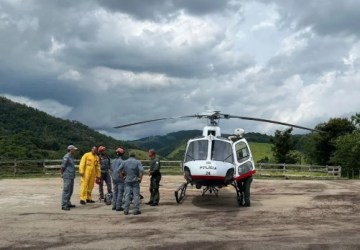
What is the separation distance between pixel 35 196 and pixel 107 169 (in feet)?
11.2

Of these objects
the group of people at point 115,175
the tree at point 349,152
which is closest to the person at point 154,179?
the group of people at point 115,175

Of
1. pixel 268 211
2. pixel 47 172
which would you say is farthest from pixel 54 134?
pixel 268 211

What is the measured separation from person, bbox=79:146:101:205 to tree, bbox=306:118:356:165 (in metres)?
49.0

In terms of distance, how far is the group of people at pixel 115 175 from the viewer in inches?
511

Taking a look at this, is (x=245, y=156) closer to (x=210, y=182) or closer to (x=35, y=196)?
(x=210, y=182)

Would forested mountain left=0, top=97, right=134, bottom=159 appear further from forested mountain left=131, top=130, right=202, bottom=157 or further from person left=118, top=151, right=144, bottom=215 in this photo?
person left=118, top=151, right=144, bottom=215

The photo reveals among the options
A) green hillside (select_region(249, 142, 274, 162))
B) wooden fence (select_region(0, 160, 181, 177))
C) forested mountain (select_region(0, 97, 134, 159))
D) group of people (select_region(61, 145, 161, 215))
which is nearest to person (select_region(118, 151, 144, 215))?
group of people (select_region(61, 145, 161, 215))

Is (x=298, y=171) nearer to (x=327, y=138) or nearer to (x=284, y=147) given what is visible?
(x=284, y=147)

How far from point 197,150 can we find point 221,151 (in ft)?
2.49

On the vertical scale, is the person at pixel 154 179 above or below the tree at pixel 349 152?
below

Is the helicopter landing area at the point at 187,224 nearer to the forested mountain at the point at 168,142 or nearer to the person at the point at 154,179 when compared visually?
the person at the point at 154,179

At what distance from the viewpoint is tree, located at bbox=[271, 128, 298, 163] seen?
188ft

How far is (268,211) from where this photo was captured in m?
13.6

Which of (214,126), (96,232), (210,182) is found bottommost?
(96,232)
